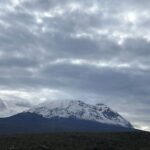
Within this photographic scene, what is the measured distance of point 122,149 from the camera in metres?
67.9

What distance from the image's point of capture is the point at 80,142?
7375cm

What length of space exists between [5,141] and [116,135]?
2218 cm

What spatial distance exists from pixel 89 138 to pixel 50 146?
11395mm

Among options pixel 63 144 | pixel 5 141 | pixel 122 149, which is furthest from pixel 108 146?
pixel 5 141

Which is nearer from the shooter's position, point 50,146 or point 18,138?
point 50,146

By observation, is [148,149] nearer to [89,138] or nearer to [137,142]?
[137,142]

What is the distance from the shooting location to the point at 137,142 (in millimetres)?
75562

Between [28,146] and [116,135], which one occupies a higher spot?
[116,135]

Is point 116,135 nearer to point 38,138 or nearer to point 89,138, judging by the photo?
point 89,138

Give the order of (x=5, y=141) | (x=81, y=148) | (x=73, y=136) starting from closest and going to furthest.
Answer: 1. (x=81, y=148)
2. (x=5, y=141)
3. (x=73, y=136)

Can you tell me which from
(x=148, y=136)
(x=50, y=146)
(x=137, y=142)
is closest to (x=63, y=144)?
(x=50, y=146)

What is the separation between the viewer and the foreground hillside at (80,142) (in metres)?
68.2

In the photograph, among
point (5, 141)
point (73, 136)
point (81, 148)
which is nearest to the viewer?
point (81, 148)

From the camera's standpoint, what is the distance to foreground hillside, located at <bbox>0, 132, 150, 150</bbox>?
2685 inches
